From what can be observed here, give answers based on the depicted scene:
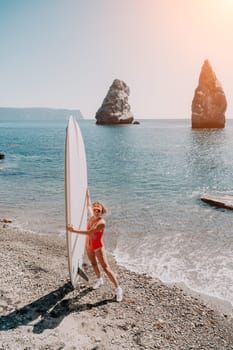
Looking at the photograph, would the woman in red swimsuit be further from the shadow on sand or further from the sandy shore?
the shadow on sand

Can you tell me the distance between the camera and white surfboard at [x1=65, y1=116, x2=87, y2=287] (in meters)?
7.16

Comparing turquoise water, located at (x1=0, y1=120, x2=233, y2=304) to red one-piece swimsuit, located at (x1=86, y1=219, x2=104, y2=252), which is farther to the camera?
turquoise water, located at (x1=0, y1=120, x2=233, y2=304)

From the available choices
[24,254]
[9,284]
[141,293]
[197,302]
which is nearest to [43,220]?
[24,254]

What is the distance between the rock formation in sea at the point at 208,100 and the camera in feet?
363

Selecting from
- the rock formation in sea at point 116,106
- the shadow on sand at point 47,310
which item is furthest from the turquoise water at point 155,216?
the rock formation in sea at point 116,106

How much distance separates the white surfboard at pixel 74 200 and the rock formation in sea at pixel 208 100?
10955cm

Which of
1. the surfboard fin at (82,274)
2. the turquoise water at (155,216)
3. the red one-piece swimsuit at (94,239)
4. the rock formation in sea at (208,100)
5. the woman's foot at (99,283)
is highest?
the rock formation in sea at (208,100)

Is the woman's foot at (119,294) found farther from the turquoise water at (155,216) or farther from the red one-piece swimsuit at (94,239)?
the turquoise water at (155,216)

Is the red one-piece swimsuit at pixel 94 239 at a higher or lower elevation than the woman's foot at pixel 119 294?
higher

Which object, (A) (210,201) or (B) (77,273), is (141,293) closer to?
(B) (77,273)

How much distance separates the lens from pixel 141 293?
8836 millimetres

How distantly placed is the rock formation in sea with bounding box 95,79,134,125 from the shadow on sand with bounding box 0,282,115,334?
448ft

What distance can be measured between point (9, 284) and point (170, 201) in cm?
1375

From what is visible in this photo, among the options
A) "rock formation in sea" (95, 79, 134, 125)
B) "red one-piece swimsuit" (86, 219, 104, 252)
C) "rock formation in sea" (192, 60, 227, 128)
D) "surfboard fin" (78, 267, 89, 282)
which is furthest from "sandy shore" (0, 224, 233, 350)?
"rock formation in sea" (95, 79, 134, 125)
